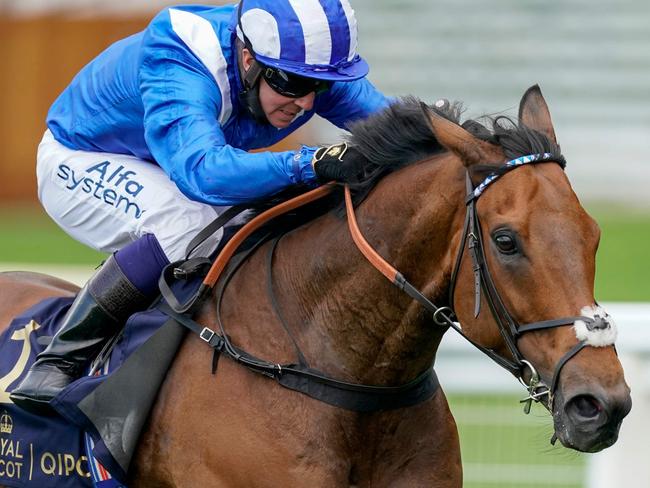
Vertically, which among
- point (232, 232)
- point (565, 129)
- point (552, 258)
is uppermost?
point (552, 258)

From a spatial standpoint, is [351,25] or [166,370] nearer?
[166,370]

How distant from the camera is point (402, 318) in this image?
3.29 m

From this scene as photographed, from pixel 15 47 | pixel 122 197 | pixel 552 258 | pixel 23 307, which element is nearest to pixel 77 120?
pixel 122 197

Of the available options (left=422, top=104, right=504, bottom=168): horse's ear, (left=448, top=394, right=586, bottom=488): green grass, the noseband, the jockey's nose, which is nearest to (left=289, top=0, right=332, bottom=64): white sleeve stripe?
the jockey's nose

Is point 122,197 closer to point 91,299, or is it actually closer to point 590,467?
point 91,299

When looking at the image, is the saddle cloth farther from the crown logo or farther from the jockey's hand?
the jockey's hand

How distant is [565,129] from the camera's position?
16.8 m

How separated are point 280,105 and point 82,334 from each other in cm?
94

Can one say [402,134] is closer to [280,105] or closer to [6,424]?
[280,105]

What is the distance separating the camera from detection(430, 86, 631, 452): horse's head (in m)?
2.83

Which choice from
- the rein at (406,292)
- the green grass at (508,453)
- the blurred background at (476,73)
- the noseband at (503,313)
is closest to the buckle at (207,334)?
the rein at (406,292)

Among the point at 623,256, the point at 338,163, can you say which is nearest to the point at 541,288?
the point at 338,163

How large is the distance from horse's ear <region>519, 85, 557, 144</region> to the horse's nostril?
838mm

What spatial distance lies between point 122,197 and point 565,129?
44.3 ft
